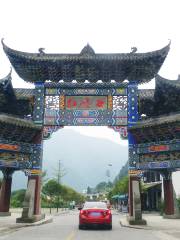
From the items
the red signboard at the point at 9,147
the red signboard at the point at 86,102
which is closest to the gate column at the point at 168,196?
the red signboard at the point at 86,102

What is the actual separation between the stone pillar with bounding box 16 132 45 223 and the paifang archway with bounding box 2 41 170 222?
0.29ft

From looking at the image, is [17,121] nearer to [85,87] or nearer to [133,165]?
[85,87]

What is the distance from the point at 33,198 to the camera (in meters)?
20.2

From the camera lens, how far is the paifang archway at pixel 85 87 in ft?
71.6

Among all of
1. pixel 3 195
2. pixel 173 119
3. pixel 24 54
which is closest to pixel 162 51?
pixel 173 119

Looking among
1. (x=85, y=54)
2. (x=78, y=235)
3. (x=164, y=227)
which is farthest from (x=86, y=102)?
(x=78, y=235)

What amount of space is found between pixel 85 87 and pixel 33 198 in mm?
7661

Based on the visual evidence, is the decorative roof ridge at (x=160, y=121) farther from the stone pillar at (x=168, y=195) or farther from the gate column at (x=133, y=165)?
the stone pillar at (x=168, y=195)

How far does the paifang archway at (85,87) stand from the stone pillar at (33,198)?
0.29 ft

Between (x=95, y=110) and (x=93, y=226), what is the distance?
7877 millimetres

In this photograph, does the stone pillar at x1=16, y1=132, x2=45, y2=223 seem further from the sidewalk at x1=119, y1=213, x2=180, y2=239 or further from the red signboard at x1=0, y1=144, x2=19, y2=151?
the sidewalk at x1=119, y1=213, x2=180, y2=239

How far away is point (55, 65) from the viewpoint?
882 inches

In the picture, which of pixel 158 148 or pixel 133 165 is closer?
pixel 158 148

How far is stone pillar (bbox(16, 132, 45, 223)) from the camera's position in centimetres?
1909
